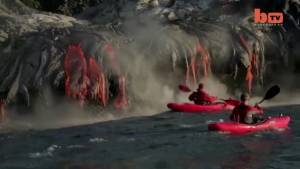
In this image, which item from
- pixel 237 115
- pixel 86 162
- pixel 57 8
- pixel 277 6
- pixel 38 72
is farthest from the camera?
A: pixel 57 8

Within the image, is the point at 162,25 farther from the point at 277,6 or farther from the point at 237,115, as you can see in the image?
the point at 237,115

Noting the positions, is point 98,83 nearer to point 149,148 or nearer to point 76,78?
point 76,78

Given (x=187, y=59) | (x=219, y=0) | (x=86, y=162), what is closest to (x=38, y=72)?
(x=187, y=59)

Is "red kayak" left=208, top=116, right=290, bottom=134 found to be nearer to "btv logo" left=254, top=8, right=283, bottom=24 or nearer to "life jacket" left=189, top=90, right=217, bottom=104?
"life jacket" left=189, top=90, right=217, bottom=104

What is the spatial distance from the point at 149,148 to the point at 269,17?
54.4ft

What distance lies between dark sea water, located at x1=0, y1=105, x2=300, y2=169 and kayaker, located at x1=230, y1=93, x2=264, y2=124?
29.4 inches

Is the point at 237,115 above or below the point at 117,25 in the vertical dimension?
below

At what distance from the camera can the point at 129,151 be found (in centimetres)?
1797

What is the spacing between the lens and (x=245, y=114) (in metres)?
20.7

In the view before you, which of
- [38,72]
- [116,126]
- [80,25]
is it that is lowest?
[116,126]

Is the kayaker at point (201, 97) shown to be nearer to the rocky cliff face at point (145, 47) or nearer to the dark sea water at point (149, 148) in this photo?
the rocky cliff face at point (145, 47)

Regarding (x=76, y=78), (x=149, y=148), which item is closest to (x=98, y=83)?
(x=76, y=78)

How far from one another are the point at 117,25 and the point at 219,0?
22.7ft

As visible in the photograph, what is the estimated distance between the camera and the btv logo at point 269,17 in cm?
3256
